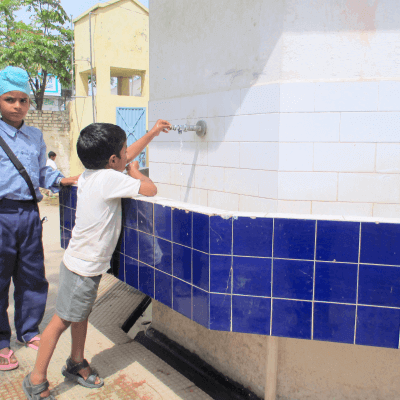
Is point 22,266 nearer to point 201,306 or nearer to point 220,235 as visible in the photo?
point 201,306

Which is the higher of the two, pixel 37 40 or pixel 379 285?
pixel 37 40

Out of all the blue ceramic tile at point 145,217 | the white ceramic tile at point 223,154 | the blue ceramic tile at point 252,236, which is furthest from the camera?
the white ceramic tile at point 223,154

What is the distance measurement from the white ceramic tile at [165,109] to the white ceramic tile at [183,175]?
400mm

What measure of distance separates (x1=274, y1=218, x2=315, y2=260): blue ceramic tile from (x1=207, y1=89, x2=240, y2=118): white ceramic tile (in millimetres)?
1129

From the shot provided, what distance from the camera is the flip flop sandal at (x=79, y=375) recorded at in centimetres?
227

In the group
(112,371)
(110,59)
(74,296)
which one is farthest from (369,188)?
(110,59)

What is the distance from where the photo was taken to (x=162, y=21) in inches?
128

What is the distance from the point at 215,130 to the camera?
2801 mm

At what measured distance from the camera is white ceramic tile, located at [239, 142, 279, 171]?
7.74 feet

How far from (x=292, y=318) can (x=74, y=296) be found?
1.12 meters

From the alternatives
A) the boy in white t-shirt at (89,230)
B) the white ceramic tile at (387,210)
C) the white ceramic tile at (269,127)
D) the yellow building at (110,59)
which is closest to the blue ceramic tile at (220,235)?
the boy in white t-shirt at (89,230)

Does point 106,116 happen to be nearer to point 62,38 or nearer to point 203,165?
point 62,38

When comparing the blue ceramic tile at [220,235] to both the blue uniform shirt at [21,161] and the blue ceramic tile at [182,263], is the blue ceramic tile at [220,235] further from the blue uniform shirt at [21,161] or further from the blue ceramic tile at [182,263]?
the blue uniform shirt at [21,161]

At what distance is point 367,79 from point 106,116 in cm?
973
